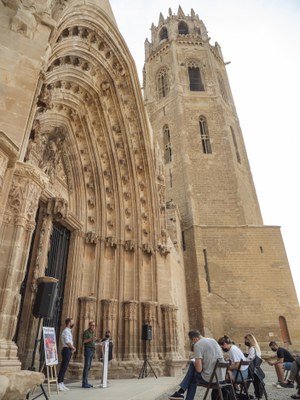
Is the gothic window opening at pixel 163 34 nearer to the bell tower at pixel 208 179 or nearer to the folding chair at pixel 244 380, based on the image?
the bell tower at pixel 208 179

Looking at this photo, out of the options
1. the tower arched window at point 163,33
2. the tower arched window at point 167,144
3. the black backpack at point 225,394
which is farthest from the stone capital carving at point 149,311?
the tower arched window at point 163,33

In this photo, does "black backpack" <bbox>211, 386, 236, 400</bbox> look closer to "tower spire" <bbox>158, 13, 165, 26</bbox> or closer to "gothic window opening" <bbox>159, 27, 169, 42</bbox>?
"gothic window opening" <bbox>159, 27, 169, 42</bbox>

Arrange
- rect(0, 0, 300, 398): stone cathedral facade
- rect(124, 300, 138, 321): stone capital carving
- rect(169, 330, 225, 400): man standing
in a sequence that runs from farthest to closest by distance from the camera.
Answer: rect(124, 300, 138, 321): stone capital carving, rect(0, 0, 300, 398): stone cathedral facade, rect(169, 330, 225, 400): man standing

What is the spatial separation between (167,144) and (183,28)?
1488cm

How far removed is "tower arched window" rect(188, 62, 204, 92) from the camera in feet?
71.9

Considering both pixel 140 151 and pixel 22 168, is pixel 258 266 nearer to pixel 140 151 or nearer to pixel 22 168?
pixel 140 151

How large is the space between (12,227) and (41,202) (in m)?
3.45

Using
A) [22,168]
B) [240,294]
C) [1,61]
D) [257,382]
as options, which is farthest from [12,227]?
[240,294]

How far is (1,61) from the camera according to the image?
11.7 ft

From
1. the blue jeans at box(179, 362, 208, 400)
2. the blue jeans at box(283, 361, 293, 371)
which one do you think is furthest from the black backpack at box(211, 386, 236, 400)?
the blue jeans at box(283, 361, 293, 371)

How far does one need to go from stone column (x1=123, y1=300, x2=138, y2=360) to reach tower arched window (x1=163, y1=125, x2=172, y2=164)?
12.6 metres

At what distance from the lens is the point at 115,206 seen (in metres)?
8.65

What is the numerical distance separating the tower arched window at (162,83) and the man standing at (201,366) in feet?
69.1

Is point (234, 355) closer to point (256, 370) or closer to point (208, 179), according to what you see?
point (256, 370)
